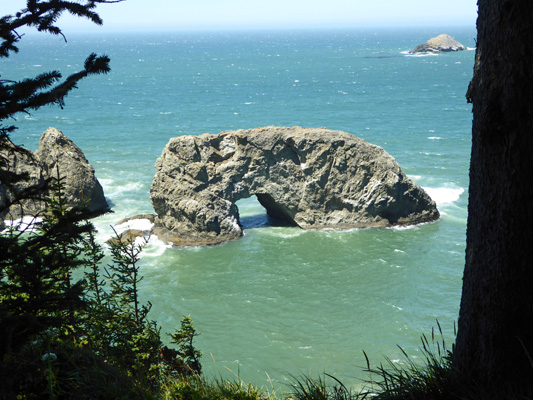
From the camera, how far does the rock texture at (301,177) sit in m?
36.6

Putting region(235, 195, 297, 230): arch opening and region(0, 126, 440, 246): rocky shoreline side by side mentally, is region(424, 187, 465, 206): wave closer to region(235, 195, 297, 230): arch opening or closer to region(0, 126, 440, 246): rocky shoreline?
region(0, 126, 440, 246): rocky shoreline

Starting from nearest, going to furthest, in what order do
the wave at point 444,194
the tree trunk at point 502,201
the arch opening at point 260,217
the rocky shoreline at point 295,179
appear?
1. the tree trunk at point 502,201
2. the rocky shoreline at point 295,179
3. the arch opening at point 260,217
4. the wave at point 444,194

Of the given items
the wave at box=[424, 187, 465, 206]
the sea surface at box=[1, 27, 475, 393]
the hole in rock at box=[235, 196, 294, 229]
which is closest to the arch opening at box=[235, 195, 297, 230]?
the hole in rock at box=[235, 196, 294, 229]

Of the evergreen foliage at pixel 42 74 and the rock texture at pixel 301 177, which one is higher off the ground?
the evergreen foliage at pixel 42 74

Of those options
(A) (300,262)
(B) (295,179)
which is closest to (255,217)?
(B) (295,179)

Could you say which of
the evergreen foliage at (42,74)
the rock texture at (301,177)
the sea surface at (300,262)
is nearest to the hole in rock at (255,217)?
the sea surface at (300,262)

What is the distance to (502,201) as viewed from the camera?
20.1ft

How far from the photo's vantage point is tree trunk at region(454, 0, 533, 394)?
5914mm

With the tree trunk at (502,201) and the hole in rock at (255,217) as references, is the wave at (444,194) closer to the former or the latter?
the hole in rock at (255,217)

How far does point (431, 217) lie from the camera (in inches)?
1516

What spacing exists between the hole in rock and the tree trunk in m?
32.5

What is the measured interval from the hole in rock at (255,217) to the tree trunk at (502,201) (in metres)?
32.5

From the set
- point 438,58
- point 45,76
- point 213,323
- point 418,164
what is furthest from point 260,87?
point 45,76

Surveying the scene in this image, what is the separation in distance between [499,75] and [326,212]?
106ft
